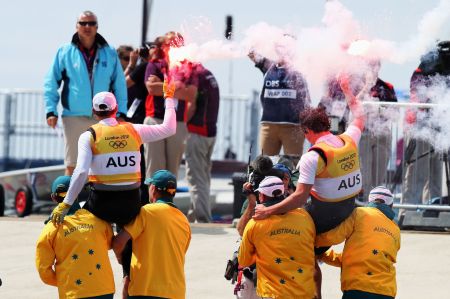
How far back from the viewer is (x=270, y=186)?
10.0m

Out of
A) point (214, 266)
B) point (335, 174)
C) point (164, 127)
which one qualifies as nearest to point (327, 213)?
point (335, 174)

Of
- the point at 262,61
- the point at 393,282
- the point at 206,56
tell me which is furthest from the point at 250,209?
the point at 262,61

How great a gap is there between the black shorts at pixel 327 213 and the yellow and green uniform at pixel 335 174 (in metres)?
0.04

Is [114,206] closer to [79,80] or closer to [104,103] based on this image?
[104,103]

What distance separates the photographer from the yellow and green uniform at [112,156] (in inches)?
393

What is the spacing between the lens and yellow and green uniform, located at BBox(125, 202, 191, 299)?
9.91 metres

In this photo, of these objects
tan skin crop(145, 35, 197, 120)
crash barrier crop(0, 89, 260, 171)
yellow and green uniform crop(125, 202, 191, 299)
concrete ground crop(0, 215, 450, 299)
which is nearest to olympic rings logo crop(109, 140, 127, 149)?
yellow and green uniform crop(125, 202, 191, 299)

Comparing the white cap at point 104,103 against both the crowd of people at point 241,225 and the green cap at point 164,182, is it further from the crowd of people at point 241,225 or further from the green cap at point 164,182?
the green cap at point 164,182

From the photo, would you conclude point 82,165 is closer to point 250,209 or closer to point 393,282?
point 250,209

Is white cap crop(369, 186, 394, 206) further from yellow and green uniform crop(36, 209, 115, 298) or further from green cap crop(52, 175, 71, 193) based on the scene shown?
green cap crop(52, 175, 71, 193)

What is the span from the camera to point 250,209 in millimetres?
10531

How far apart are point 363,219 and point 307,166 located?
2.09 ft

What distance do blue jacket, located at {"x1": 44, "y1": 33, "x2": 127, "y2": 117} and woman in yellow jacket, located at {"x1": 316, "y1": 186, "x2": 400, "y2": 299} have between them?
4210 millimetres

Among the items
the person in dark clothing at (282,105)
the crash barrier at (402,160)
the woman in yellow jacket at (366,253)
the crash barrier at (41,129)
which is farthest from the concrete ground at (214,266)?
the crash barrier at (41,129)
